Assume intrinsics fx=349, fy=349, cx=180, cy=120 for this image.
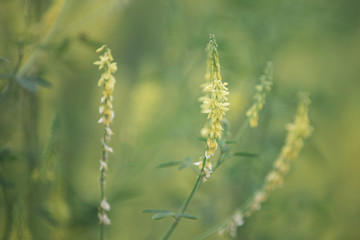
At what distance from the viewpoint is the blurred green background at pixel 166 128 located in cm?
193

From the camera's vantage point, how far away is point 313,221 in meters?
2.75

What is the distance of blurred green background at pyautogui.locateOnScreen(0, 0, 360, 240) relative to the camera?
1931 mm

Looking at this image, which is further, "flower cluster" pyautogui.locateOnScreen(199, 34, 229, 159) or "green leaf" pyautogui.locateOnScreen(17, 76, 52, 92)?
"green leaf" pyautogui.locateOnScreen(17, 76, 52, 92)

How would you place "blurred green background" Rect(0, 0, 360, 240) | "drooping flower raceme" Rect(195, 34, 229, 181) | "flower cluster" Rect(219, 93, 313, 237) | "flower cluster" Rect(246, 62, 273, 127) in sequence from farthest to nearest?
"blurred green background" Rect(0, 0, 360, 240)
"flower cluster" Rect(219, 93, 313, 237)
"flower cluster" Rect(246, 62, 273, 127)
"drooping flower raceme" Rect(195, 34, 229, 181)

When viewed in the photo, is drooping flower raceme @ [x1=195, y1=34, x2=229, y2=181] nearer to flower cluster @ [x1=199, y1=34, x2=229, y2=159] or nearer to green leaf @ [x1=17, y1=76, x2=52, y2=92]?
flower cluster @ [x1=199, y1=34, x2=229, y2=159]

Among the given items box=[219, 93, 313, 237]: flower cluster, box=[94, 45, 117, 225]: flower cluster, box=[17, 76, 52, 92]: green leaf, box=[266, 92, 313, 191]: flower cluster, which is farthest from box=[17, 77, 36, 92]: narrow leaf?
box=[266, 92, 313, 191]: flower cluster

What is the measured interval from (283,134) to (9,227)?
186cm

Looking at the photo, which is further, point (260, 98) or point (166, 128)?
point (166, 128)

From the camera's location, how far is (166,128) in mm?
2607

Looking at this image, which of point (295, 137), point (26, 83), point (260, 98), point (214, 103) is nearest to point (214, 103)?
point (214, 103)

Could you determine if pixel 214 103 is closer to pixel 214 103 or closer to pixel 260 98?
pixel 214 103

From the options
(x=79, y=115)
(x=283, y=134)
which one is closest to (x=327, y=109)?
(x=283, y=134)

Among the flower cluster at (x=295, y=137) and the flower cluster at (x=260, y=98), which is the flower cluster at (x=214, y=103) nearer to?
the flower cluster at (x=260, y=98)

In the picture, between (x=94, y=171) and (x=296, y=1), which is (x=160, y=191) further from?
(x=296, y=1)
